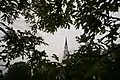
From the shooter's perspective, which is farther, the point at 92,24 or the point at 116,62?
the point at 92,24

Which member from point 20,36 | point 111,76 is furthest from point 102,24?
point 111,76

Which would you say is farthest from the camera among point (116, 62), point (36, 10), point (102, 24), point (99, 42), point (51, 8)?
point (36, 10)

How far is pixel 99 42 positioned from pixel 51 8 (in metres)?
1.81

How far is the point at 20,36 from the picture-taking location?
5340 millimetres

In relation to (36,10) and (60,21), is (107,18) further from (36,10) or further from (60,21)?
(36,10)

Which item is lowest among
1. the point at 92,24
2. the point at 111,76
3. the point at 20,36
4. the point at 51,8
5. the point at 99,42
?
the point at 111,76

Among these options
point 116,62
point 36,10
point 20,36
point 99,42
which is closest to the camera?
point 116,62

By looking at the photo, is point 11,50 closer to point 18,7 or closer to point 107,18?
point 18,7

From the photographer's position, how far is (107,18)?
359cm

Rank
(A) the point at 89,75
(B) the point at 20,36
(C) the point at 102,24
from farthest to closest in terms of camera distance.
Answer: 1. (B) the point at 20,36
2. (C) the point at 102,24
3. (A) the point at 89,75

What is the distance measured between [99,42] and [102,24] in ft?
1.50

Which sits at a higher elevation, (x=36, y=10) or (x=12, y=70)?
(x=36, y=10)

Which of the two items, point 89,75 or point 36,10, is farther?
point 36,10

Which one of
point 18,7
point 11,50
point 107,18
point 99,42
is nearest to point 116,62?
point 99,42
